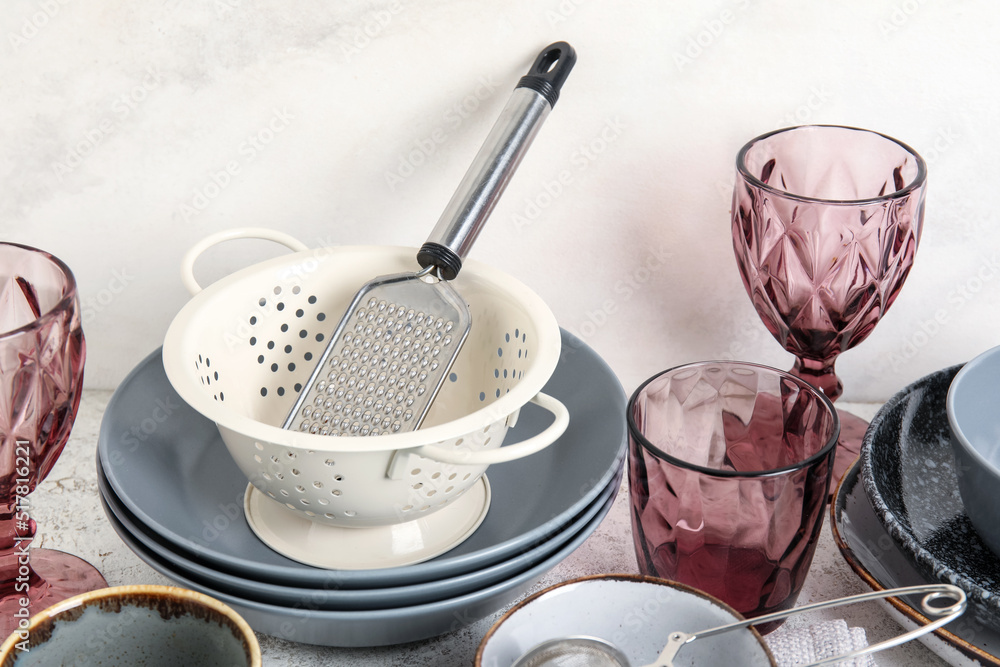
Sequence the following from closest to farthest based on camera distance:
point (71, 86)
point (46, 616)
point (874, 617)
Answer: point (46, 616), point (874, 617), point (71, 86)

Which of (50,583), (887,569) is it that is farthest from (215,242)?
(887,569)

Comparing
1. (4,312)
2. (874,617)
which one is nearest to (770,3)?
(874,617)

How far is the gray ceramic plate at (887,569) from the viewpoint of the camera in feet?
1.57

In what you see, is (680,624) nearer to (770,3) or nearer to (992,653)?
(992,653)

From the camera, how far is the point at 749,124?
69 cm

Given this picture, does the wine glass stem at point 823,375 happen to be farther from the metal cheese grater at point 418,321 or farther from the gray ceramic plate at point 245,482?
the metal cheese grater at point 418,321

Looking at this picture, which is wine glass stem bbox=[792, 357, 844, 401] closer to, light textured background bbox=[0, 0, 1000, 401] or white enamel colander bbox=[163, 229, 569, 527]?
light textured background bbox=[0, 0, 1000, 401]

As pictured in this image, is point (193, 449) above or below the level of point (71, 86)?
below

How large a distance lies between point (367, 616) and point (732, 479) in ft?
0.69

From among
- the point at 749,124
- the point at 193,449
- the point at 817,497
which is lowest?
the point at 193,449

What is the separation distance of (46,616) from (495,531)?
0.88 ft

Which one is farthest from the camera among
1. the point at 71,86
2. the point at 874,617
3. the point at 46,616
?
the point at 71,86

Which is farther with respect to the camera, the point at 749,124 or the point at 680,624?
the point at 749,124

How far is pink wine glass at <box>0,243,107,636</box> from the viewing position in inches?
19.4
